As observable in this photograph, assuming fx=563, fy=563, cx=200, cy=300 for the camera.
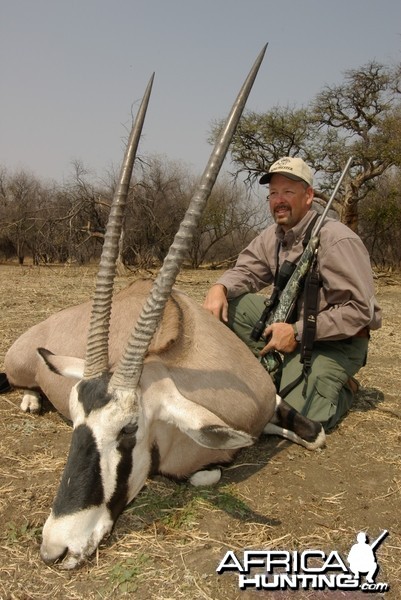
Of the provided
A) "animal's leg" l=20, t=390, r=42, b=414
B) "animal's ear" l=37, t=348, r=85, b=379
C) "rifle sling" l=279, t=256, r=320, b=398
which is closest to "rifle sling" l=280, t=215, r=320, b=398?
"rifle sling" l=279, t=256, r=320, b=398

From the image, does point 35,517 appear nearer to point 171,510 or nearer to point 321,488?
point 171,510

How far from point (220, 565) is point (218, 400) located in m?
1.05

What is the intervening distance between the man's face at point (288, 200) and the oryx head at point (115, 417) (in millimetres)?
1969

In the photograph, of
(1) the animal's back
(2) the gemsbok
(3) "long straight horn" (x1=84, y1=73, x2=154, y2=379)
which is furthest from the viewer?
(1) the animal's back

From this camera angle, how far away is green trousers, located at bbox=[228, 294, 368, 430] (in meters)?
4.52

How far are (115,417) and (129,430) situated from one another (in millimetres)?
116

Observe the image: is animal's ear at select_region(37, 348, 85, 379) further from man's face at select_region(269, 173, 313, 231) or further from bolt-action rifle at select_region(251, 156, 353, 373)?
man's face at select_region(269, 173, 313, 231)

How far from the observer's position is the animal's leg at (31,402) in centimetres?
491

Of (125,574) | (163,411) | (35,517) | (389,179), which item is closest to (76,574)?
(125,574)

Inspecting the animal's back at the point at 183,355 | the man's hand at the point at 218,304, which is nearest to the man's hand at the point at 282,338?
the animal's back at the point at 183,355

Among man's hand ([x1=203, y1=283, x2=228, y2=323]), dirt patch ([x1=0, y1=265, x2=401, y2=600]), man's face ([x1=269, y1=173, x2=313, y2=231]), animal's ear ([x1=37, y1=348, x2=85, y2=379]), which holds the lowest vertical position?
dirt patch ([x1=0, y1=265, x2=401, y2=600])

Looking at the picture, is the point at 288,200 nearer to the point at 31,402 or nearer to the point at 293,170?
the point at 293,170

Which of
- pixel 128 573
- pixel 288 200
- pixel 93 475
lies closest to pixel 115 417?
pixel 93 475

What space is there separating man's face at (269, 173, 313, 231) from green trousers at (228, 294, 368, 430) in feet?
3.71
